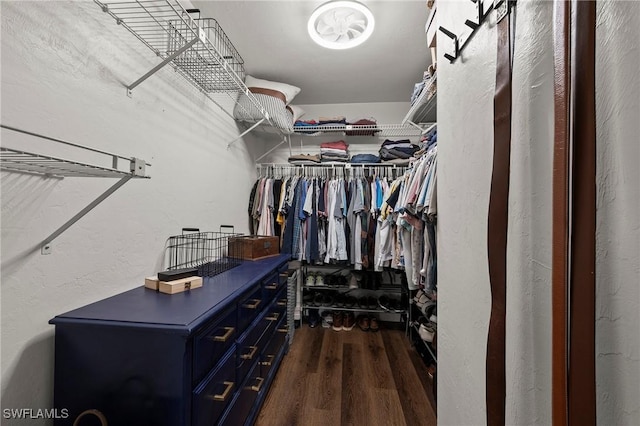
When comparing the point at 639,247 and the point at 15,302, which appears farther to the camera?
the point at 15,302

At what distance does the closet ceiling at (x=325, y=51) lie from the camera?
1.61m

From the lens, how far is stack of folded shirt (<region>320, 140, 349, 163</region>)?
106 inches

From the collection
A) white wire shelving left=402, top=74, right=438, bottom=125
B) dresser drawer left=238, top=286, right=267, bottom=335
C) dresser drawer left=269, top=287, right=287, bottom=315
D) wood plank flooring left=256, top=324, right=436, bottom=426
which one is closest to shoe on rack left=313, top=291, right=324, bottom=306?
wood plank flooring left=256, top=324, right=436, bottom=426

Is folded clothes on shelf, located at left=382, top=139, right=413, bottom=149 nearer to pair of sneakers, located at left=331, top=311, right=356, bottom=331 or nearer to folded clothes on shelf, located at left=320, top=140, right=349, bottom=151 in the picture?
folded clothes on shelf, located at left=320, top=140, right=349, bottom=151

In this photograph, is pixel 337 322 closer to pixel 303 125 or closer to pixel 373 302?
pixel 373 302

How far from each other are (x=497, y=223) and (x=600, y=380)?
32cm

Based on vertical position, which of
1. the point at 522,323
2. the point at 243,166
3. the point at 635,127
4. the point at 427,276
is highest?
the point at 243,166

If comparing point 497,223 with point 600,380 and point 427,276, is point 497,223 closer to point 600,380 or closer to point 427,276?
point 600,380

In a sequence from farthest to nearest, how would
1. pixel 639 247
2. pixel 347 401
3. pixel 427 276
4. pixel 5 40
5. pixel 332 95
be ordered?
pixel 332 95, pixel 347 401, pixel 427 276, pixel 5 40, pixel 639 247

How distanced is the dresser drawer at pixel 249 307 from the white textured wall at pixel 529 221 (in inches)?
34.6

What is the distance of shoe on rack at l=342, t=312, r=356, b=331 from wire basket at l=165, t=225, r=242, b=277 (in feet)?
4.57

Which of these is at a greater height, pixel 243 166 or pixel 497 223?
pixel 243 166

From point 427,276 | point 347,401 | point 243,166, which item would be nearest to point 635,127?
point 427,276

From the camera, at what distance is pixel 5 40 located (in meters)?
0.68
